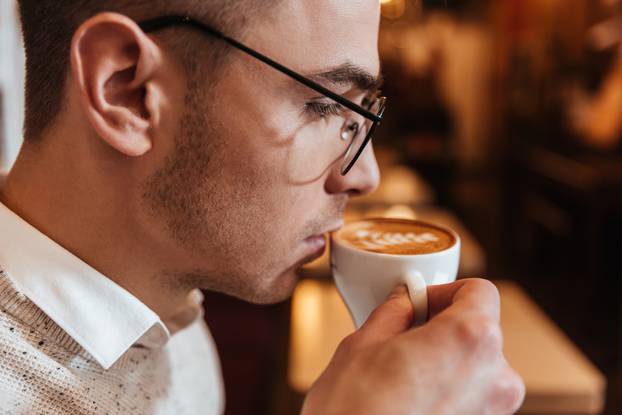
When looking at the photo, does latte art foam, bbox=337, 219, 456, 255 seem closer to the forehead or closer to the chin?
the chin

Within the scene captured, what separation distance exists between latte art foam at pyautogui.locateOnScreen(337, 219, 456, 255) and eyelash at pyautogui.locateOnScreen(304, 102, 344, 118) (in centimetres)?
25

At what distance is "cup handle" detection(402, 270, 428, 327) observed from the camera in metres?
0.85

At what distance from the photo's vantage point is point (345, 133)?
1019mm

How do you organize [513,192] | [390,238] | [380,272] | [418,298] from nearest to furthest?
[418,298]
[380,272]
[390,238]
[513,192]

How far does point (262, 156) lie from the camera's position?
3.14 ft

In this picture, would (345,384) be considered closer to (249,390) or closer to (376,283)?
(376,283)

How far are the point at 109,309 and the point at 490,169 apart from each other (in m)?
9.71

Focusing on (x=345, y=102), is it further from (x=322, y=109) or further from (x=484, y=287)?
(x=484, y=287)

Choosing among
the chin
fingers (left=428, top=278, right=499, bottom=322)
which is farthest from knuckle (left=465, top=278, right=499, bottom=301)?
the chin

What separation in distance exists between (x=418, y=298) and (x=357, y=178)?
10.0 inches

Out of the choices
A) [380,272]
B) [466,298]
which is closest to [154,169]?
[380,272]

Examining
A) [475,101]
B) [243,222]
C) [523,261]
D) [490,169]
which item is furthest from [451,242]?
[475,101]

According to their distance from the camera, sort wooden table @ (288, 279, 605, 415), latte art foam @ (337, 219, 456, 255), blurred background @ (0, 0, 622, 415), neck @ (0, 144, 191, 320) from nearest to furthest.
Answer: neck @ (0, 144, 191, 320) → latte art foam @ (337, 219, 456, 255) → wooden table @ (288, 279, 605, 415) → blurred background @ (0, 0, 622, 415)

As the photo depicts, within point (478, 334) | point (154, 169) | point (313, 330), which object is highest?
point (154, 169)
